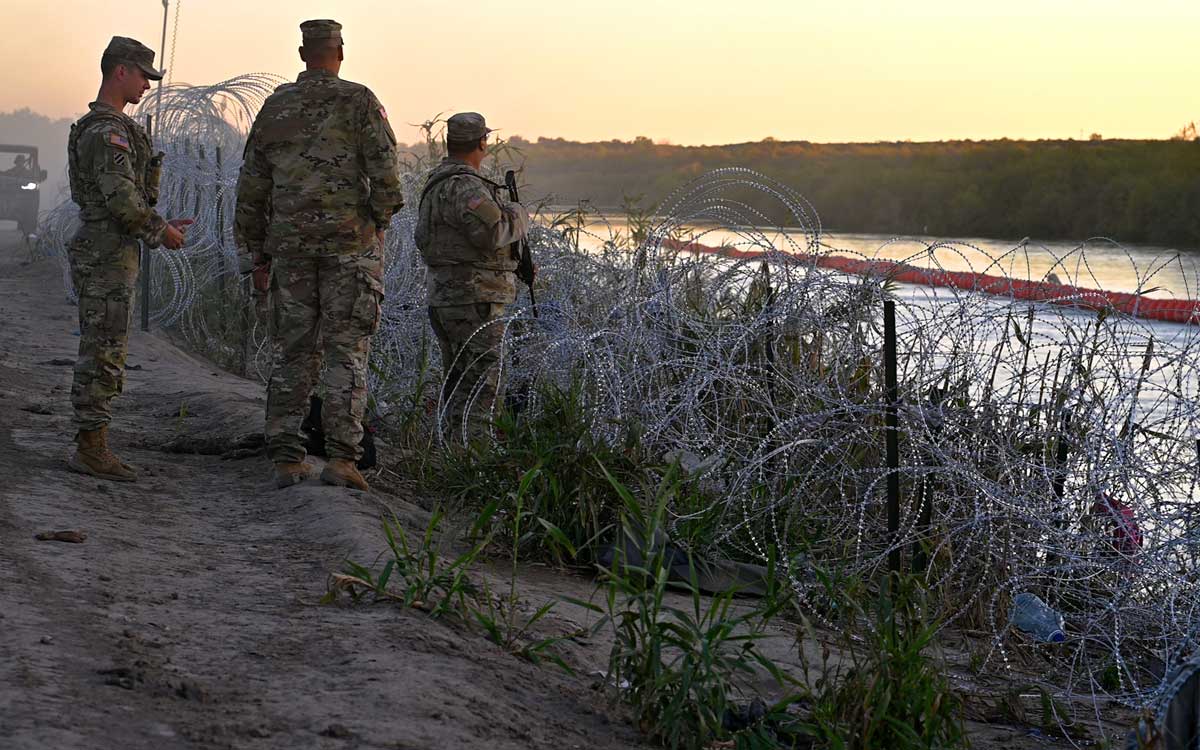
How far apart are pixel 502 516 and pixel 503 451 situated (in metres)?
0.43

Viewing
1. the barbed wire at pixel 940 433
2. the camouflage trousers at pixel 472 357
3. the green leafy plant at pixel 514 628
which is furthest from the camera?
the camouflage trousers at pixel 472 357

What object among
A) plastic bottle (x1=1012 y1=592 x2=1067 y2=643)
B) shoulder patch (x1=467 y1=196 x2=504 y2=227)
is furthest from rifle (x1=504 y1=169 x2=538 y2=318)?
plastic bottle (x1=1012 y1=592 x2=1067 y2=643)

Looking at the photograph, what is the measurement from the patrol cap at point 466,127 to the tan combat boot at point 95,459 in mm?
1905

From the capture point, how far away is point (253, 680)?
3.17 meters

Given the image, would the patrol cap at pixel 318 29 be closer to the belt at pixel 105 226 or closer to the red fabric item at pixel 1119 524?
the belt at pixel 105 226

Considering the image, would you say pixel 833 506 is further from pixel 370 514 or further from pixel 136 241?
pixel 136 241

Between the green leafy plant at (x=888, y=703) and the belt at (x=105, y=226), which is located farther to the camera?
the belt at (x=105, y=226)

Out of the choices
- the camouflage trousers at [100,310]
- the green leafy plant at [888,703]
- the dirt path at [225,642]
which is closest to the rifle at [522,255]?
the dirt path at [225,642]

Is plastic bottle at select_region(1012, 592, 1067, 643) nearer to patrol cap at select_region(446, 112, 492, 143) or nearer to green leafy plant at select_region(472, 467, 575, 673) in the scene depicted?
green leafy plant at select_region(472, 467, 575, 673)

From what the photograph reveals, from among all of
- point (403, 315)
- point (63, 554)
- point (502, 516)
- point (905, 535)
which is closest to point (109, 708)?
point (63, 554)

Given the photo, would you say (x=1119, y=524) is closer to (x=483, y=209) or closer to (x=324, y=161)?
(x=483, y=209)

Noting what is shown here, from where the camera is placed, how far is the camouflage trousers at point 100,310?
214 inches

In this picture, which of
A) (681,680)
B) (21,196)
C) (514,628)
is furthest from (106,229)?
(21,196)

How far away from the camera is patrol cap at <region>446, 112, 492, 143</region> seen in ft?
19.5
